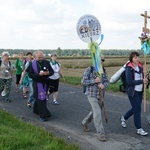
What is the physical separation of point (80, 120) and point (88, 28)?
2.58 metres

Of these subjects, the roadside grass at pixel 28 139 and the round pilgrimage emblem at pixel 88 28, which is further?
the round pilgrimage emblem at pixel 88 28

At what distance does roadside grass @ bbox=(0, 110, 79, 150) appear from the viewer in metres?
5.46

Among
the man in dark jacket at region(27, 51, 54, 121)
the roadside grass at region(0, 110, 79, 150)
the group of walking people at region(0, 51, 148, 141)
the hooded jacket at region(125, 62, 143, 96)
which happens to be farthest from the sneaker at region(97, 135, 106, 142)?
the man in dark jacket at region(27, 51, 54, 121)

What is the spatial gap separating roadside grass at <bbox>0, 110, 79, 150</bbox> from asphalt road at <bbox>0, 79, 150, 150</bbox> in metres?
0.44

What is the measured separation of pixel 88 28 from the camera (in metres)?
6.66

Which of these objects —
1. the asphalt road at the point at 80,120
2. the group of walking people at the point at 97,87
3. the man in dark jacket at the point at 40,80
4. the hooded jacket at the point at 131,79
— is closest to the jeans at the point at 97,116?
the group of walking people at the point at 97,87

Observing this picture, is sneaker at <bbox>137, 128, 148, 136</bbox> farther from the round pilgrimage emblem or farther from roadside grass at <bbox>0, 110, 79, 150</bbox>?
the round pilgrimage emblem

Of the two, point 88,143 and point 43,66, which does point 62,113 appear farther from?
point 88,143

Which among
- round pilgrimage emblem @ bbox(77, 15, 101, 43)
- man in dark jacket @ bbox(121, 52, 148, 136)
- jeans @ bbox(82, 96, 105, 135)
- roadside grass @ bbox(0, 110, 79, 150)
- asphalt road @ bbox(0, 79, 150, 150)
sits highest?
round pilgrimage emblem @ bbox(77, 15, 101, 43)

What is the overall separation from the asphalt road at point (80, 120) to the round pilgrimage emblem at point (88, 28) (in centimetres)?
212

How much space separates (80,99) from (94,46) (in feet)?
15.9

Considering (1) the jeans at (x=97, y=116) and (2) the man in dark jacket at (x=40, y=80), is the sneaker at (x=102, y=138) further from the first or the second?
(2) the man in dark jacket at (x=40, y=80)

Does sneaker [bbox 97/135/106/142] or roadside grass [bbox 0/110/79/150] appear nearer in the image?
roadside grass [bbox 0/110/79/150]

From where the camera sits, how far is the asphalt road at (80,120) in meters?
6.12
